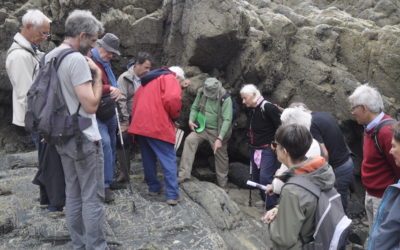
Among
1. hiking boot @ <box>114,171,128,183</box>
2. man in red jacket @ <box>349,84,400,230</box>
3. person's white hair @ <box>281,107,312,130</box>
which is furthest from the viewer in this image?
hiking boot @ <box>114,171,128,183</box>

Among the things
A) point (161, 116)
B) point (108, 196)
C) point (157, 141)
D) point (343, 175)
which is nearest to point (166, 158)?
point (157, 141)

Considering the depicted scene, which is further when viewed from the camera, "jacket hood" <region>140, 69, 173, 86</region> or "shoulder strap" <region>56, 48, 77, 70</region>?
"jacket hood" <region>140, 69, 173, 86</region>

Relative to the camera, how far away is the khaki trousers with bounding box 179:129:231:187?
8.99 meters

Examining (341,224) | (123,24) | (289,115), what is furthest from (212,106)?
(341,224)

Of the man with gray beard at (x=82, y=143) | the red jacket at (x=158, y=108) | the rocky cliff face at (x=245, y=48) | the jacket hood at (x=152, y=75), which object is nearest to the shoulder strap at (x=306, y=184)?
the man with gray beard at (x=82, y=143)

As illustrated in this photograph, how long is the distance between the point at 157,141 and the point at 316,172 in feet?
13.1

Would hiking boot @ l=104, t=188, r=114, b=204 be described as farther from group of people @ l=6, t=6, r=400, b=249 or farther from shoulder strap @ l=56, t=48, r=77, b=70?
shoulder strap @ l=56, t=48, r=77, b=70

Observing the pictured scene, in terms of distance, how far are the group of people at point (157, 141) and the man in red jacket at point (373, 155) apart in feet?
0.05

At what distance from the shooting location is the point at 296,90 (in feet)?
34.9

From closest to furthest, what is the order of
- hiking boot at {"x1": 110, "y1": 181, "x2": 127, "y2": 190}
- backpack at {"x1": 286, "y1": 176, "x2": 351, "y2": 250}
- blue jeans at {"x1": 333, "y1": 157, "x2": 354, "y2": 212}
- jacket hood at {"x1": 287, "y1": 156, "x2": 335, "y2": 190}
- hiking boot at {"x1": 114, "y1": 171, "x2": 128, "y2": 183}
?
backpack at {"x1": 286, "y1": 176, "x2": 351, "y2": 250} → jacket hood at {"x1": 287, "y1": 156, "x2": 335, "y2": 190} → blue jeans at {"x1": 333, "y1": 157, "x2": 354, "y2": 212} → hiking boot at {"x1": 110, "y1": 181, "x2": 127, "y2": 190} → hiking boot at {"x1": 114, "y1": 171, "x2": 128, "y2": 183}

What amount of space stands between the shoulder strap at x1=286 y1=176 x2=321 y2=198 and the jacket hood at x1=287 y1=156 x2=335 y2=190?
1.6 inches

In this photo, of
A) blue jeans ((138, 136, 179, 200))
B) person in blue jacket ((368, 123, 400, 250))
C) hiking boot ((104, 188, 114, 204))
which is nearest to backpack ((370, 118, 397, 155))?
person in blue jacket ((368, 123, 400, 250))

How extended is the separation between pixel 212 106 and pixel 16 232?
5.28 meters

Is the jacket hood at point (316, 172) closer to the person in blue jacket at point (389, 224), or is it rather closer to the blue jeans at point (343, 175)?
the person in blue jacket at point (389, 224)
